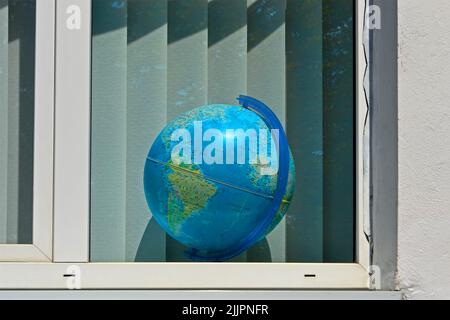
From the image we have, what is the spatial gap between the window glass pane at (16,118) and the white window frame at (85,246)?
0.15 metres

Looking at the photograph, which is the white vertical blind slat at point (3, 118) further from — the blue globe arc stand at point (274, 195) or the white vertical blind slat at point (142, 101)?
the blue globe arc stand at point (274, 195)

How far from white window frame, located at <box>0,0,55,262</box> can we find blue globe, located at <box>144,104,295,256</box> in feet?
1.87

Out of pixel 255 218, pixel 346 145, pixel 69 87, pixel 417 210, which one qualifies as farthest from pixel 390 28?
pixel 69 87

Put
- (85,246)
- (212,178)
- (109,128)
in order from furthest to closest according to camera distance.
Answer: (109,128) < (85,246) < (212,178)

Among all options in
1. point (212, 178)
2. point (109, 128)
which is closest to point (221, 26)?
point (109, 128)

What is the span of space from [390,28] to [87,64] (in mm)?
1345

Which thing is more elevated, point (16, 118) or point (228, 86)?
point (228, 86)

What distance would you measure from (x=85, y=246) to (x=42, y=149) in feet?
1.55

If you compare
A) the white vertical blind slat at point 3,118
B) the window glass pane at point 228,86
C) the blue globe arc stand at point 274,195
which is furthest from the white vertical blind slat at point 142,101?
the white vertical blind slat at point 3,118

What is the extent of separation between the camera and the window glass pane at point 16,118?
10.8 feet

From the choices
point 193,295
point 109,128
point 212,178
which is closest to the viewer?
point 212,178

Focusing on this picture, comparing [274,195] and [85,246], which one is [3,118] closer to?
Result: [85,246]

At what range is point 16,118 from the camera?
3.32 meters

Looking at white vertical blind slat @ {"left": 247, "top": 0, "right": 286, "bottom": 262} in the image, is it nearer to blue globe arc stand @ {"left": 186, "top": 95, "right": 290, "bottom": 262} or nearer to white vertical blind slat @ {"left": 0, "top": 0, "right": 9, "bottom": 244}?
blue globe arc stand @ {"left": 186, "top": 95, "right": 290, "bottom": 262}
